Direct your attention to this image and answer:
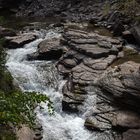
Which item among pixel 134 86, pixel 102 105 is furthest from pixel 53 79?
pixel 134 86

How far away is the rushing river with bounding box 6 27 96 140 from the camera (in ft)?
57.7

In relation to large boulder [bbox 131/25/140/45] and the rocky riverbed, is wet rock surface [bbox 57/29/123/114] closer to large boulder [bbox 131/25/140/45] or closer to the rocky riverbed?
the rocky riverbed

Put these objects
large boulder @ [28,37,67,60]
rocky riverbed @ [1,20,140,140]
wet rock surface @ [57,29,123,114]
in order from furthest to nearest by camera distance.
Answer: large boulder @ [28,37,67,60] < wet rock surface @ [57,29,123,114] < rocky riverbed @ [1,20,140,140]

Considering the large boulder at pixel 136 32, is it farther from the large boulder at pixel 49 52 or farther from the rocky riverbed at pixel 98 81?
the large boulder at pixel 49 52

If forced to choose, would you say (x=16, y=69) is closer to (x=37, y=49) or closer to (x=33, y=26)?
(x=37, y=49)

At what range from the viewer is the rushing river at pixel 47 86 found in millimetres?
17594

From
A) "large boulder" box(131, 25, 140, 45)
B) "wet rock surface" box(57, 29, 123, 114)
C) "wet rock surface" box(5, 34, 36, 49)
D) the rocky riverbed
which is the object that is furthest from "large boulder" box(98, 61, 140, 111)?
"wet rock surface" box(5, 34, 36, 49)

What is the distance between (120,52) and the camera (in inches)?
959

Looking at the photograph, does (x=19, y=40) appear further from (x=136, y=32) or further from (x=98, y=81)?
(x=98, y=81)

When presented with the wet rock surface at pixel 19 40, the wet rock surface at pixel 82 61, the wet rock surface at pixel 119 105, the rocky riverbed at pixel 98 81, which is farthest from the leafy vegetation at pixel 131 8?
the wet rock surface at pixel 119 105

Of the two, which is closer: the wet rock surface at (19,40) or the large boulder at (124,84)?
the large boulder at (124,84)

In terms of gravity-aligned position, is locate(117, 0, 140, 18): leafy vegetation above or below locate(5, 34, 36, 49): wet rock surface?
above

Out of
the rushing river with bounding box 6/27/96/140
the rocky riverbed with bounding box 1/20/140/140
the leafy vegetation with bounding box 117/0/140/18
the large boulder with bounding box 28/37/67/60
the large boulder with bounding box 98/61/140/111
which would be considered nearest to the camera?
the rocky riverbed with bounding box 1/20/140/140

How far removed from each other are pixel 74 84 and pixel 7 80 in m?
4.60
